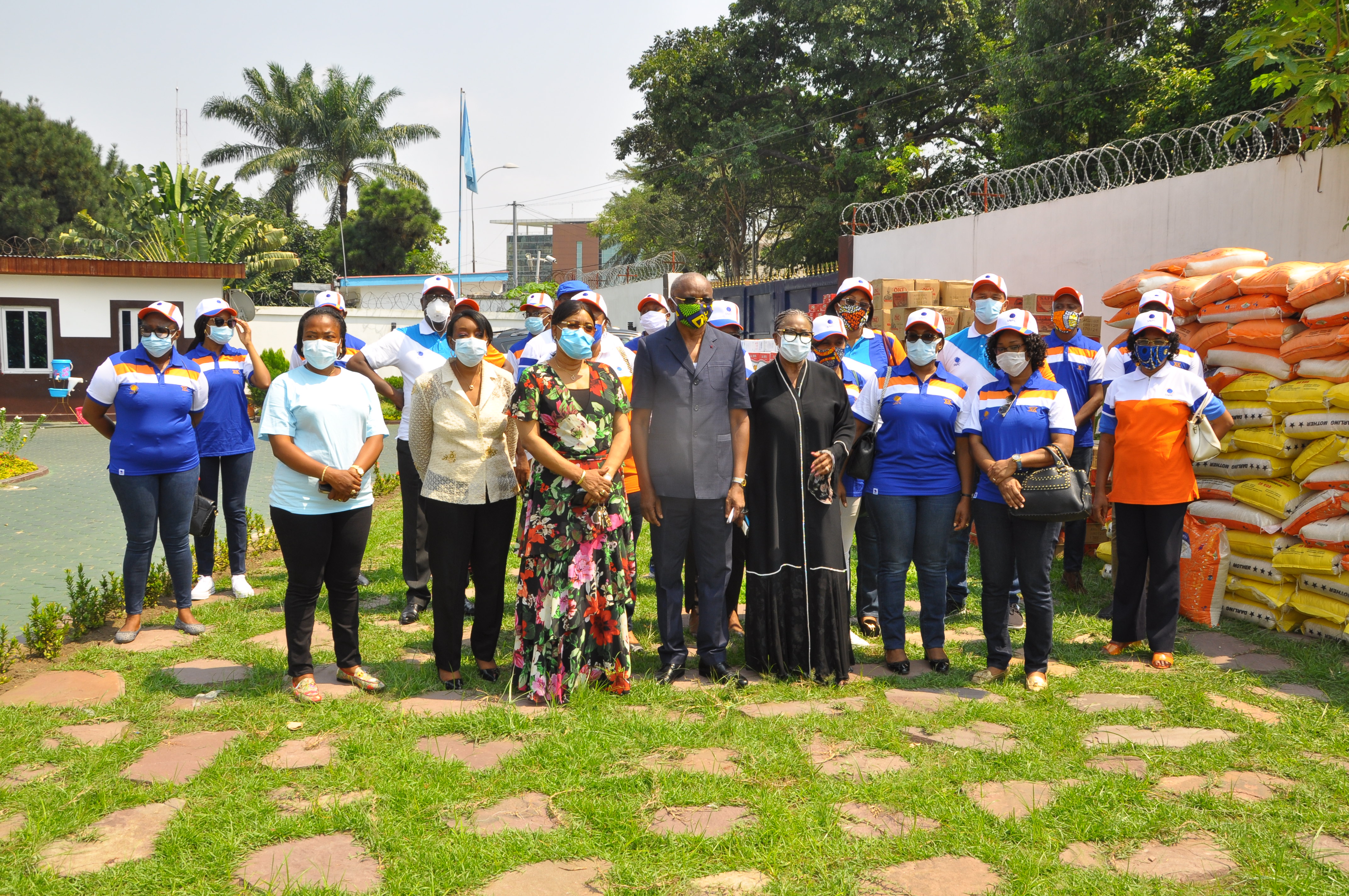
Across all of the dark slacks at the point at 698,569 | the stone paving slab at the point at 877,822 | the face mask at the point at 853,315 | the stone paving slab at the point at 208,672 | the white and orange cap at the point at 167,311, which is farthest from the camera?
the face mask at the point at 853,315

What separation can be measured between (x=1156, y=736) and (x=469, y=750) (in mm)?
2986

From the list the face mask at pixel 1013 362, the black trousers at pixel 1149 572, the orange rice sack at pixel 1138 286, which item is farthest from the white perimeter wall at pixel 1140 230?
the face mask at pixel 1013 362

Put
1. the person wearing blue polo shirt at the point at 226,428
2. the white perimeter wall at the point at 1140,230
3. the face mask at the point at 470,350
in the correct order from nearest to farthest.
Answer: the face mask at the point at 470,350, the person wearing blue polo shirt at the point at 226,428, the white perimeter wall at the point at 1140,230

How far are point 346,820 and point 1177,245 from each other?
10.6 metres

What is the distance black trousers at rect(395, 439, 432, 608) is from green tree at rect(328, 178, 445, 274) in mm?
39373

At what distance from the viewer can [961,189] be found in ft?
45.2

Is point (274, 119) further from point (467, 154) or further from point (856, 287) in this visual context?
point (856, 287)

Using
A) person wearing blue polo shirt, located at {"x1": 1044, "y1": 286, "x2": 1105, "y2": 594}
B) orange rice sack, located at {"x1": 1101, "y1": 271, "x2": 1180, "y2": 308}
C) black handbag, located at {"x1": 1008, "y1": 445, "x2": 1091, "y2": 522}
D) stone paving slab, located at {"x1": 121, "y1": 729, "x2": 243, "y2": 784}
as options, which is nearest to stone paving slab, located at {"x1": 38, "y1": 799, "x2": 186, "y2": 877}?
stone paving slab, located at {"x1": 121, "y1": 729, "x2": 243, "y2": 784}

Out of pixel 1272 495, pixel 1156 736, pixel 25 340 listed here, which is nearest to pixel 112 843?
pixel 1156 736

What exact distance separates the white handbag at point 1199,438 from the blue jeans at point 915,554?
1382 mm

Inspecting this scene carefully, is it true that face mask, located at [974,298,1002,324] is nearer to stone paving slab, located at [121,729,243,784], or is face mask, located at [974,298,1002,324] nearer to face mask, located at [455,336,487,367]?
face mask, located at [455,336,487,367]

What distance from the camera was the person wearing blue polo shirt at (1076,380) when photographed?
6555 mm

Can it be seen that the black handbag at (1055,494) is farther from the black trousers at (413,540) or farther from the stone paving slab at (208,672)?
the stone paving slab at (208,672)

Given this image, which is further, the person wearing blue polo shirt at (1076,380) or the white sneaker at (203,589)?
the white sneaker at (203,589)
